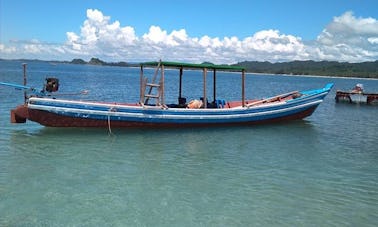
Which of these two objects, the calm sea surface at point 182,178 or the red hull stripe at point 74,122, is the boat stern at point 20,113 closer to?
the red hull stripe at point 74,122

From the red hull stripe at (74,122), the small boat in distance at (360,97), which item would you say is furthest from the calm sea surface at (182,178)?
the small boat in distance at (360,97)

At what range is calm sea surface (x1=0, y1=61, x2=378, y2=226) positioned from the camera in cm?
974

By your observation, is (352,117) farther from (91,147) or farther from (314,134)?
(91,147)

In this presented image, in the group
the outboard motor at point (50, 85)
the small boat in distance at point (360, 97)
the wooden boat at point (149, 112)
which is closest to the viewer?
the wooden boat at point (149, 112)

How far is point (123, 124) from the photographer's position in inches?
803

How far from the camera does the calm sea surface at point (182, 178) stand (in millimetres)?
9742

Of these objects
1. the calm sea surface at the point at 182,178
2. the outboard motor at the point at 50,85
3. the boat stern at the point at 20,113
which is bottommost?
the calm sea surface at the point at 182,178

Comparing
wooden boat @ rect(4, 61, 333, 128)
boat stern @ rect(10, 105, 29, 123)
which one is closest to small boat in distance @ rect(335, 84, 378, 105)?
wooden boat @ rect(4, 61, 333, 128)

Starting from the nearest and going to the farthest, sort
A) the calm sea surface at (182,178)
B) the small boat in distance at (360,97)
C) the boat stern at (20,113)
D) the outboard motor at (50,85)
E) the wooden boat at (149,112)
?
the calm sea surface at (182,178) < the boat stern at (20,113) < the wooden boat at (149,112) < the outboard motor at (50,85) < the small boat in distance at (360,97)

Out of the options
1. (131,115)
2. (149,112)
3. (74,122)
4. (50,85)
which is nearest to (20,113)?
(50,85)

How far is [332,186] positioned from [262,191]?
2.46 m

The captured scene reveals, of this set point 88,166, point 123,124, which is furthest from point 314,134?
point 88,166

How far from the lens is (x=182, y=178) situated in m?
12.9

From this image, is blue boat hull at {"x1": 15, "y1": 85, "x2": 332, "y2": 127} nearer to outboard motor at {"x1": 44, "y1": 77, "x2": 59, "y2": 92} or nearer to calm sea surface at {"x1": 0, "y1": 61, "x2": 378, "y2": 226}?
calm sea surface at {"x1": 0, "y1": 61, "x2": 378, "y2": 226}
